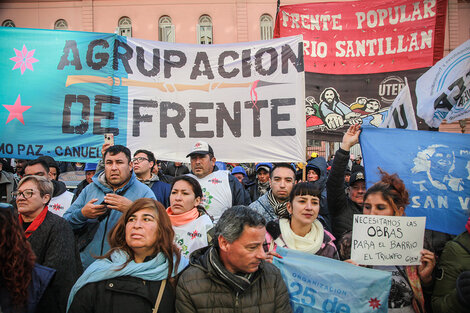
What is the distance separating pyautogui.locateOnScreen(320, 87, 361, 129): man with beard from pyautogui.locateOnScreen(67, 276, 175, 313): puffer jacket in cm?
396

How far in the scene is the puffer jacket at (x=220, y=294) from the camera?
6.50 ft

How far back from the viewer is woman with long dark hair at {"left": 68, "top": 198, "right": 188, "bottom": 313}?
200 centimetres

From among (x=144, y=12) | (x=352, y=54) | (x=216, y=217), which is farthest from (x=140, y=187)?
(x=144, y=12)

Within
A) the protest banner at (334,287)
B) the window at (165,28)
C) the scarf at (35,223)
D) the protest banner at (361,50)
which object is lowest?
the protest banner at (334,287)

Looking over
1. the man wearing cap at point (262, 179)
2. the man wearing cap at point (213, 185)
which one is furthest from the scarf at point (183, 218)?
the man wearing cap at point (262, 179)

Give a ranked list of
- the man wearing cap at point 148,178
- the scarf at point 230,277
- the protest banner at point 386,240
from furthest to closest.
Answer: the man wearing cap at point 148,178 → the protest banner at point 386,240 → the scarf at point 230,277

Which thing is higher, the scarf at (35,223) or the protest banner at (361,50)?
the protest banner at (361,50)

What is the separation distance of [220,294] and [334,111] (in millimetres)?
3935

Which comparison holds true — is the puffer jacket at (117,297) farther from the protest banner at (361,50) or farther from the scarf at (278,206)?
the protest banner at (361,50)

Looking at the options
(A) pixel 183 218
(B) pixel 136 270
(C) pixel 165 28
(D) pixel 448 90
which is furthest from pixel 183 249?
(C) pixel 165 28

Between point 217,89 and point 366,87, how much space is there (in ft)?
7.86

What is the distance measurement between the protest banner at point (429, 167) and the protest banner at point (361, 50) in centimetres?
205

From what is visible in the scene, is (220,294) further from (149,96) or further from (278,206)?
(149,96)

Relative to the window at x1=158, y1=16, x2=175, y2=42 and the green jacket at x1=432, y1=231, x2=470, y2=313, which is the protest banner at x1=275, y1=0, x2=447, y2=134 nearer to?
the green jacket at x1=432, y1=231, x2=470, y2=313
